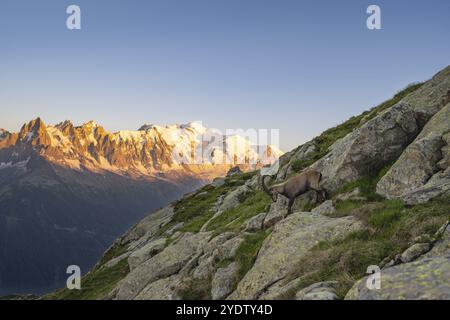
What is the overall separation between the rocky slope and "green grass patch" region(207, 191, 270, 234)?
15.9 inches

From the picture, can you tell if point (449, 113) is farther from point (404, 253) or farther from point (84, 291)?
point (84, 291)

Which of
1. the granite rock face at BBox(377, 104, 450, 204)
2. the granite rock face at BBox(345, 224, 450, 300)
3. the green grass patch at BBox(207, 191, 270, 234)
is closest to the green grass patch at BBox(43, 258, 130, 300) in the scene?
the green grass patch at BBox(207, 191, 270, 234)

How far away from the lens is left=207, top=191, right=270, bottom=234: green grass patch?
3061 centimetres

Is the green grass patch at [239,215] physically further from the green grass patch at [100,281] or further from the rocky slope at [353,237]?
the green grass patch at [100,281]

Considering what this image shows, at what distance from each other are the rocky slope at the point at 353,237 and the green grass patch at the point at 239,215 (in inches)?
→ 15.9

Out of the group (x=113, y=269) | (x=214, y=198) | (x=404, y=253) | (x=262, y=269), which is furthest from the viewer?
(x=214, y=198)

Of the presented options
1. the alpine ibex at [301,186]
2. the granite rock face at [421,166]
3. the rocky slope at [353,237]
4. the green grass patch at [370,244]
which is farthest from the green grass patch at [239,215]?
the green grass patch at [370,244]

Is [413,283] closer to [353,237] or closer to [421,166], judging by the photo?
[353,237]

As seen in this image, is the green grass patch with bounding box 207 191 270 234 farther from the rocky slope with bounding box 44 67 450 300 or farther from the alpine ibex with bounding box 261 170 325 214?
the alpine ibex with bounding box 261 170 325 214

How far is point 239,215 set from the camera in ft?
113

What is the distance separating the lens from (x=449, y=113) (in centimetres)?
2480

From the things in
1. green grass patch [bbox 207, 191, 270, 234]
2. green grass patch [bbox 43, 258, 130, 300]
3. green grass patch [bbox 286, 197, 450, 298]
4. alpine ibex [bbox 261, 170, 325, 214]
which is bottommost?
green grass patch [bbox 43, 258, 130, 300]
